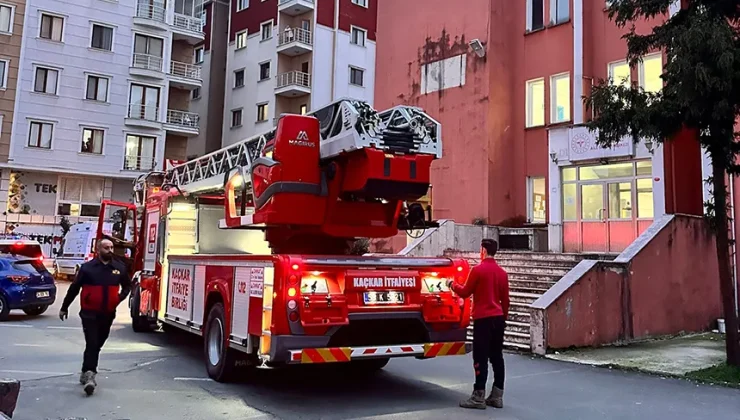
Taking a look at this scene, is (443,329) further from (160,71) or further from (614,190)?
(160,71)

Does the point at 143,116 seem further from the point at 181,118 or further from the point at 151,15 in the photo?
the point at 151,15

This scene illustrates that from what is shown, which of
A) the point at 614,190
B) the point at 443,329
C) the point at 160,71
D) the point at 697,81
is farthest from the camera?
the point at 160,71

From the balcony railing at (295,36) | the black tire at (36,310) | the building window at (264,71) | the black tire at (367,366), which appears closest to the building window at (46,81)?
the building window at (264,71)

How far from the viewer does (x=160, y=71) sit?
36.6 m

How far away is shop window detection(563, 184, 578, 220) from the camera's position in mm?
18484

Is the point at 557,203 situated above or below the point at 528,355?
above

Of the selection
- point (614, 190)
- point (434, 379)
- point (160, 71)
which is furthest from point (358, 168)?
point (160, 71)

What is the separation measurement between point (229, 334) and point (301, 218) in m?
1.76

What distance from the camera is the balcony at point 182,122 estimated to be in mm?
37688

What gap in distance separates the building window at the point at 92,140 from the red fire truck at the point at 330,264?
1095 inches

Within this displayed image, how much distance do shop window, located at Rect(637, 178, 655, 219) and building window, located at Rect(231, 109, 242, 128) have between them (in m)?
29.1

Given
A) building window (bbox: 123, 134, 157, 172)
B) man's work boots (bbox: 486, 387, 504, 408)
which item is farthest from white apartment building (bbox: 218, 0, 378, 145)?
man's work boots (bbox: 486, 387, 504, 408)

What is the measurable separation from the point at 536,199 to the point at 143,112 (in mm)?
25073

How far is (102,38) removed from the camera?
3506cm
